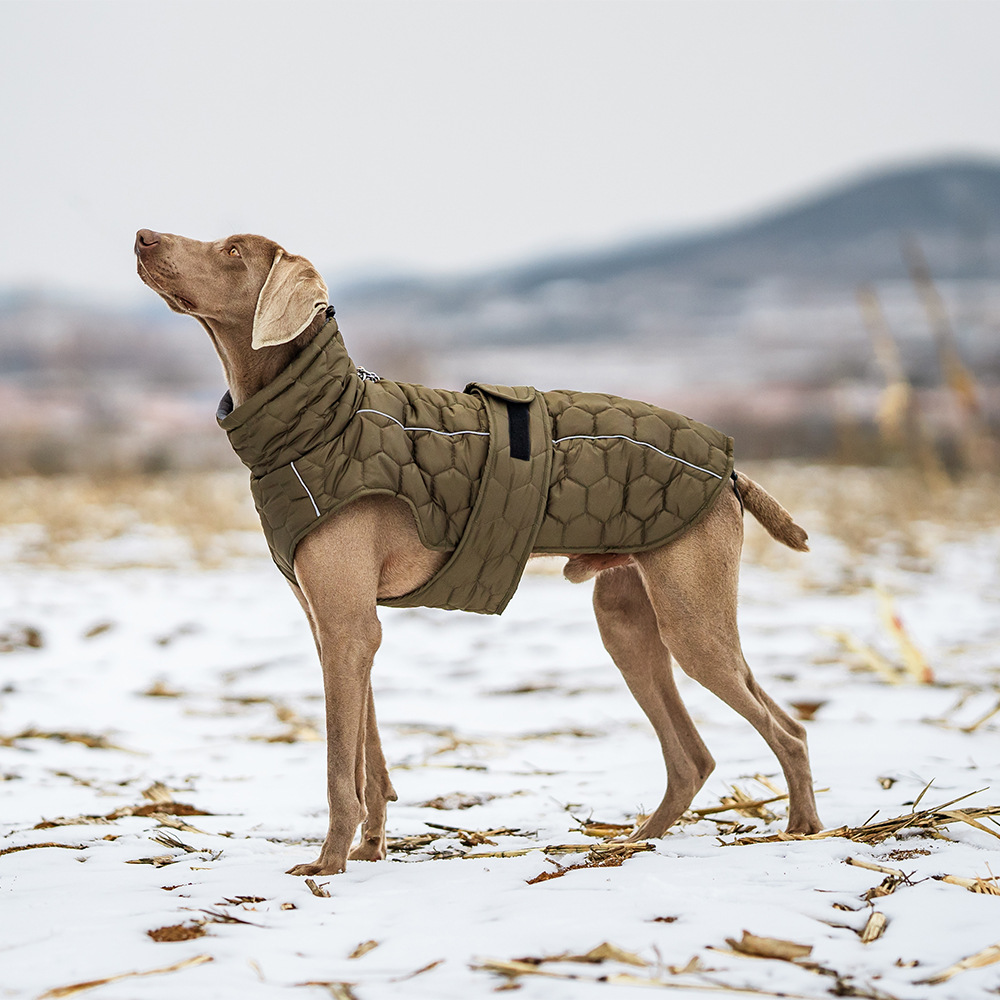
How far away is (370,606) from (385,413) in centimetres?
59

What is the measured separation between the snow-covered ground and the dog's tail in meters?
0.93

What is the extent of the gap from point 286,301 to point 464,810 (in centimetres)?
194

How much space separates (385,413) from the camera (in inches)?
128

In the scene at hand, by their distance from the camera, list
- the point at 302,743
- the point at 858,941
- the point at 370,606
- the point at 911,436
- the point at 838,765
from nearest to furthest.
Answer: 1. the point at 858,941
2. the point at 370,606
3. the point at 838,765
4. the point at 302,743
5. the point at 911,436

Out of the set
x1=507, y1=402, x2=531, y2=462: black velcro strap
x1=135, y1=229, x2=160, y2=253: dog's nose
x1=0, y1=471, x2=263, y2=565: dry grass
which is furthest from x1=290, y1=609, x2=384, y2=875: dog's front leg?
x1=0, y1=471, x2=263, y2=565: dry grass

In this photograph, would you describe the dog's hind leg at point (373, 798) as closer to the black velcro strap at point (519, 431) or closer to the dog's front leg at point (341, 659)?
the dog's front leg at point (341, 659)

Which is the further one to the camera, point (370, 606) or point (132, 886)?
point (370, 606)

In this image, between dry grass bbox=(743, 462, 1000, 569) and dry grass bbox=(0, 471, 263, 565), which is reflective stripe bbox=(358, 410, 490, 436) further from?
dry grass bbox=(0, 471, 263, 565)

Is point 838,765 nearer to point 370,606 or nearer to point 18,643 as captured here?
point 370,606

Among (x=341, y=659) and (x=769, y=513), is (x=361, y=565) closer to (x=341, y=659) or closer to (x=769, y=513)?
(x=341, y=659)

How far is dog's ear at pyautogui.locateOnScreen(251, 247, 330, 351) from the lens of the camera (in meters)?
3.20

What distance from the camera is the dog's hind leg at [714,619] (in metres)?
3.38

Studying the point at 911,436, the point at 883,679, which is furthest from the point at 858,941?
the point at 911,436

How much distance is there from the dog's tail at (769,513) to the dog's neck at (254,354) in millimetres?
1468
